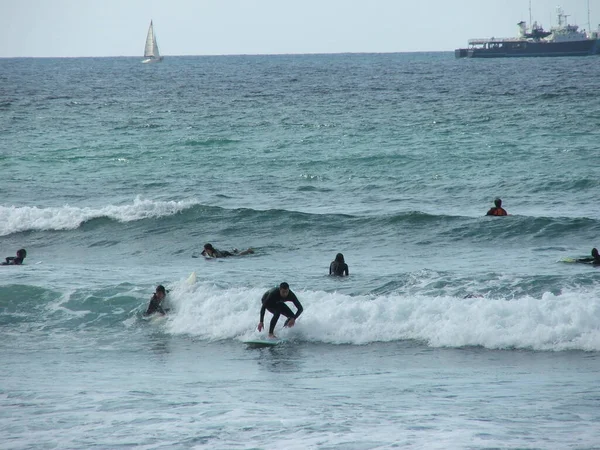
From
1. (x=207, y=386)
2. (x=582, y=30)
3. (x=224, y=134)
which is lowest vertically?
(x=207, y=386)

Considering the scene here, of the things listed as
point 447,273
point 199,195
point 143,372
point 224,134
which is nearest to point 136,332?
point 143,372

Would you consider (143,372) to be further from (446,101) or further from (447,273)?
(446,101)

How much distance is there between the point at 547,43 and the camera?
14688 cm

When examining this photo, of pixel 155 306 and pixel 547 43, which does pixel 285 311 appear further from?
pixel 547 43

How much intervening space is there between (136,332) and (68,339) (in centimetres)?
130

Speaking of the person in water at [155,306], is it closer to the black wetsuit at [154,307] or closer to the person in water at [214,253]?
the black wetsuit at [154,307]

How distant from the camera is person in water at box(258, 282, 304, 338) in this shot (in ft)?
49.6

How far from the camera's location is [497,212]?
24.2m

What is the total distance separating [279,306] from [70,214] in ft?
44.9

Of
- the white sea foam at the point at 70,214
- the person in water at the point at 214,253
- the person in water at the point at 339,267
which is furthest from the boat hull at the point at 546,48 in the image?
the person in water at the point at 339,267

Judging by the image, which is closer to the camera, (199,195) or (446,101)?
(199,195)

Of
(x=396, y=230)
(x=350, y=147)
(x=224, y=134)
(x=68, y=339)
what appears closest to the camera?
(x=68, y=339)

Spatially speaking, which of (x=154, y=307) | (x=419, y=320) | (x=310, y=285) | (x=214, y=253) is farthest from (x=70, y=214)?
(x=419, y=320)

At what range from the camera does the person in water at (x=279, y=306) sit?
15125 millimetres
